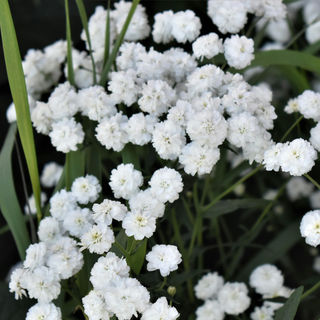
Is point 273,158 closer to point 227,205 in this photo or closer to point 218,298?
point 227,205

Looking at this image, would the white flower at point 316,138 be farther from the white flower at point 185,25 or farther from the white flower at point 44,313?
the white flower at point 44,313

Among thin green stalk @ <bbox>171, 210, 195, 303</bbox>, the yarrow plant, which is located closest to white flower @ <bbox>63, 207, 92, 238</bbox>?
the yarrow plant

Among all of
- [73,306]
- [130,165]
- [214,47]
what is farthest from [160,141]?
[73,306]

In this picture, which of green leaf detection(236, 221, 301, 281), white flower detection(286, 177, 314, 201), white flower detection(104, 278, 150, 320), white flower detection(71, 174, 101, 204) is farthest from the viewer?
white flower detection(286, 177, 314, 201)

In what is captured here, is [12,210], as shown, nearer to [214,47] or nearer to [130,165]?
[130,165]

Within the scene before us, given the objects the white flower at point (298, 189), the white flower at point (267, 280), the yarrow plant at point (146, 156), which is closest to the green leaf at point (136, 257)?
the yarrow plant at point (146, 156)

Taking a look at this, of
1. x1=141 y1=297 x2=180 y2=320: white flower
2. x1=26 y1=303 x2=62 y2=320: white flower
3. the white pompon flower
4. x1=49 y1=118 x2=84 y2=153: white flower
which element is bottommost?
x1=26 y1=303 x2=62 y2=320: white flower

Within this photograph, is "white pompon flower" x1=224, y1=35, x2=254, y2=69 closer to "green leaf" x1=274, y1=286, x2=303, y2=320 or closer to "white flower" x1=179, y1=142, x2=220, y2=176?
"white flower" x1=179, y1=142, x2=220, y2=176
